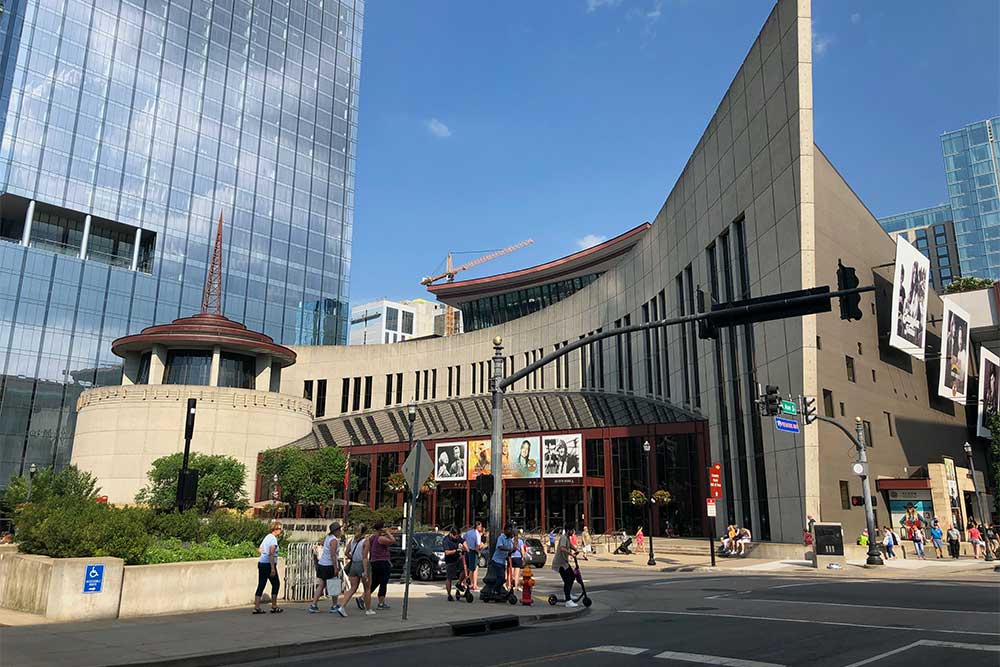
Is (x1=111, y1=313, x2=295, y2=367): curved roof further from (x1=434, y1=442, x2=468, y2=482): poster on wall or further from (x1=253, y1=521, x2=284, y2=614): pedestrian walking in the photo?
(x1=253, y1=521, x2=284, y2=614): pedestrian walking

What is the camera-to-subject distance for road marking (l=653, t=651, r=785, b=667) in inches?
375

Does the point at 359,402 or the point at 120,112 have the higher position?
the point at 120,112

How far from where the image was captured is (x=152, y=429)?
2515 inches

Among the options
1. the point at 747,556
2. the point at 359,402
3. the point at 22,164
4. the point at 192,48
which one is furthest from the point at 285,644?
the point at 192,48

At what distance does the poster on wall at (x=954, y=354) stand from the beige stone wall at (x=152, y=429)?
57.1 m

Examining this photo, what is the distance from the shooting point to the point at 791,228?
35344 millimetres

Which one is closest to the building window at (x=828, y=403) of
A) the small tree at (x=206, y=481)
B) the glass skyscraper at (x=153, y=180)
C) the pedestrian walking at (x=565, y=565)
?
the pedestrian walking at (x=565, y=565)

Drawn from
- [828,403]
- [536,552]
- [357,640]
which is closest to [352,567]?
[357,640]

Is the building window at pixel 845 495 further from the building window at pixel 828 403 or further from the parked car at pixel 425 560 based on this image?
the parked car at pixel 425 560

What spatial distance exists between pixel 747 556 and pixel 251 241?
82726 mm

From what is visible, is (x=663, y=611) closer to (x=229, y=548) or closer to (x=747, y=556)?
(x=229, y=548)

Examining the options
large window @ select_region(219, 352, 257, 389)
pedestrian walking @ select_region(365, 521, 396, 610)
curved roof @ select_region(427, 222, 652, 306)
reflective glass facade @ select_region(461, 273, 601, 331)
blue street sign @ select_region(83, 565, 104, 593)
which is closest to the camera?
blue street sign @ select_region(83, 565, 104, 593)

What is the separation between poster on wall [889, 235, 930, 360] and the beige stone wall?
54701mm

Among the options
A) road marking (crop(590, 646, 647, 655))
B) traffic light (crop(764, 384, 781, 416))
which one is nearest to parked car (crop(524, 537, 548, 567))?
traffic light (crop(764, 384, 781, 416))
